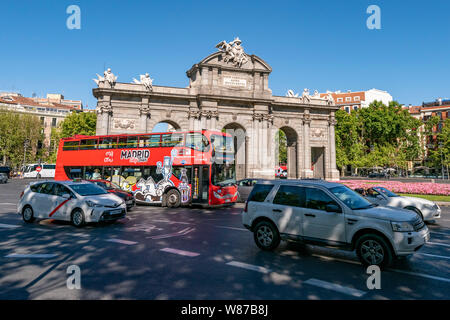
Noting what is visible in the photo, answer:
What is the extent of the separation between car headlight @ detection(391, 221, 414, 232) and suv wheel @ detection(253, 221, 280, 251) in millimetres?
2462

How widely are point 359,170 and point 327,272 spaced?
68797 millimetres

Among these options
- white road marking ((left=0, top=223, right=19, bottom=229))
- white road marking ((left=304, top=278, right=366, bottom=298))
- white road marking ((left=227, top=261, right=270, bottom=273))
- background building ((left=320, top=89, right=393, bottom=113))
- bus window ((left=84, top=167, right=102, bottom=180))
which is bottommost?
white road marking ((left=0, top=223, right=19, bottom=229))

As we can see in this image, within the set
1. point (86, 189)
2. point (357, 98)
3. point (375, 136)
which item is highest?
point (357, 98)

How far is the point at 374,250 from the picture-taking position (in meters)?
5.44

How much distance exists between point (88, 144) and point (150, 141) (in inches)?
194

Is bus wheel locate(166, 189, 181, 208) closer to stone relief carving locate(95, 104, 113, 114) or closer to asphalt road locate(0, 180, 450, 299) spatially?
asphalt road locate(0, 180, 450, 299)

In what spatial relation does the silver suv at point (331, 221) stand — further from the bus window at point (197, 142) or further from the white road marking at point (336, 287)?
the bus window at point (197, 142)

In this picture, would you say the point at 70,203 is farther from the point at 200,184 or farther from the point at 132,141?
the point at 132,141

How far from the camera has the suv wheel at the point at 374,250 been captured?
5.28m

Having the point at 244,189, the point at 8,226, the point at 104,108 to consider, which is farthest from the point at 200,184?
the point at 104,108

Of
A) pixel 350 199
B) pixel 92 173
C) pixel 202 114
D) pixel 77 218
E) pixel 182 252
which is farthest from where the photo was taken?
pixel 202 114

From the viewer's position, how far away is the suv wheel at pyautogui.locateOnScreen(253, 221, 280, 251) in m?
6.62

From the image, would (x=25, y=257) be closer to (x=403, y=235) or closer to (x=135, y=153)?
(x=403, y=235)

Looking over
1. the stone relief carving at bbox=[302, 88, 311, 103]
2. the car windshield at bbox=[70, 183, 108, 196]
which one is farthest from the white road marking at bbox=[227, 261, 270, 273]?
the stone relief carving at bbox=[302, 88, 311, 103]
